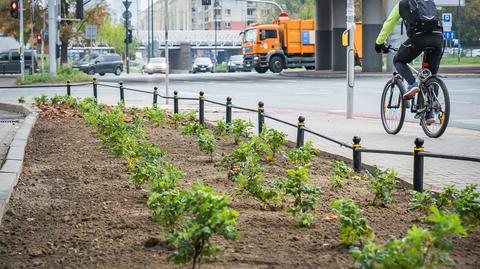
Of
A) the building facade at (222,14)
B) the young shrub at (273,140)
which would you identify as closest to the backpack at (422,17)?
the young shrub at (273,140)

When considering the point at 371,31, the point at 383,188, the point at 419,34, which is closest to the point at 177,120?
the point at 419,34

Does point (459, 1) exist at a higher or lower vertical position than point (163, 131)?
higher

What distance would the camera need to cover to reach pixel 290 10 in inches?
5305

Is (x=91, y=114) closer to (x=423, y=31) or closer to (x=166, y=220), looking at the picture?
(x=423, y=31)

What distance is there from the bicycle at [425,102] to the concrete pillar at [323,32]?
44.0 m

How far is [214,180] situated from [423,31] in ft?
16.5

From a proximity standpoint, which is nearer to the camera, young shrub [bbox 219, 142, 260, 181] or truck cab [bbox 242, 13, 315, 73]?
young shrub [bbox 219, 142, 260, 181]

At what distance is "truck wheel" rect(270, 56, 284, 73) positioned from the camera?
5762 centimetres

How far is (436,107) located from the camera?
1209 centimetres

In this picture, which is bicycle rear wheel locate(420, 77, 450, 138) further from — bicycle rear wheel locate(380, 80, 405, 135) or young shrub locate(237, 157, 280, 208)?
young shrub locate(237, 157, 280, 208)

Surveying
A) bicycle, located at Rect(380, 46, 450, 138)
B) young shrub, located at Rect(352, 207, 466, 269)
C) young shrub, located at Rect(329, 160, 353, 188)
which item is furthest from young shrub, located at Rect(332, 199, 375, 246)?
bicycle, located at Rect(380, 46, 450, 138)

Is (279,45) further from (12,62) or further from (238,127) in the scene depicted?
(238,127)

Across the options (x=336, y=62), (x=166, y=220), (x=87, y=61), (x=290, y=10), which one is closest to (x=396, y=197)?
(x=166, y=220)

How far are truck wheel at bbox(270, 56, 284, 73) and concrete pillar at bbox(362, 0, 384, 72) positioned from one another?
832 centimetres
